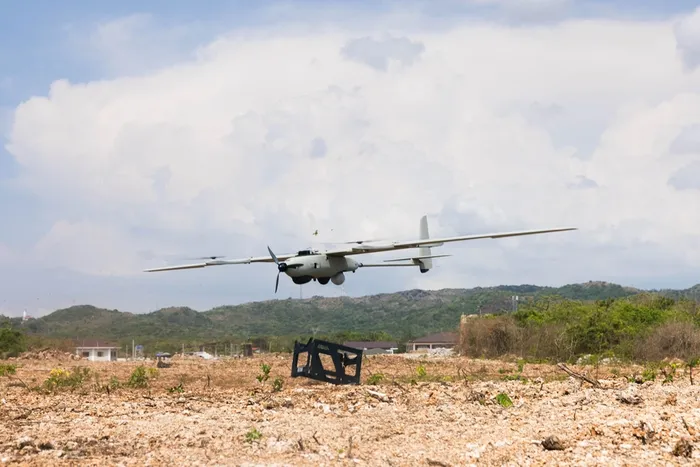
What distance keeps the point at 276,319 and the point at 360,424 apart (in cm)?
7229

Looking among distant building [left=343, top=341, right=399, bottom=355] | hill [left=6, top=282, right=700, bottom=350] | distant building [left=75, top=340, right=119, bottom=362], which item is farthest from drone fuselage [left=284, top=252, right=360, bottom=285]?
hill [left=6, top=282, right=700, bottom=350]

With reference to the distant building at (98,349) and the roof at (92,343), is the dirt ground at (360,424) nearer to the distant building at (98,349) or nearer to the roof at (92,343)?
the distant building at (98,349)

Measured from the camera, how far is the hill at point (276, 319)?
2980 inches

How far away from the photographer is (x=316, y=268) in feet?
87.7

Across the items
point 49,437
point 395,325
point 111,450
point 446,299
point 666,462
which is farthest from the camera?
point 446,299

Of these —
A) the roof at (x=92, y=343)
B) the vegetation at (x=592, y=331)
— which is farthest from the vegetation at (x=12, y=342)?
the vegetation at (x=592, y=331)

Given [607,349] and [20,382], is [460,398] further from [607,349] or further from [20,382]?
[607,349]

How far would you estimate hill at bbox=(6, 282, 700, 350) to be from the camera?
75688 mm

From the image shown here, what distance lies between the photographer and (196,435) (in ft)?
39.9

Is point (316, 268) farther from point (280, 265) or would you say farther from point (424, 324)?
point (424, 324)

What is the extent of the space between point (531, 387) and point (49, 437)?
8768 millimetres

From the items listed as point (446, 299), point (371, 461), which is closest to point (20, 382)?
point (371, 461)

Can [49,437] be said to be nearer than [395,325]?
Yes

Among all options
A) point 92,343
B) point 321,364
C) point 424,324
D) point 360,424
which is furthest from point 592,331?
point 424,324
